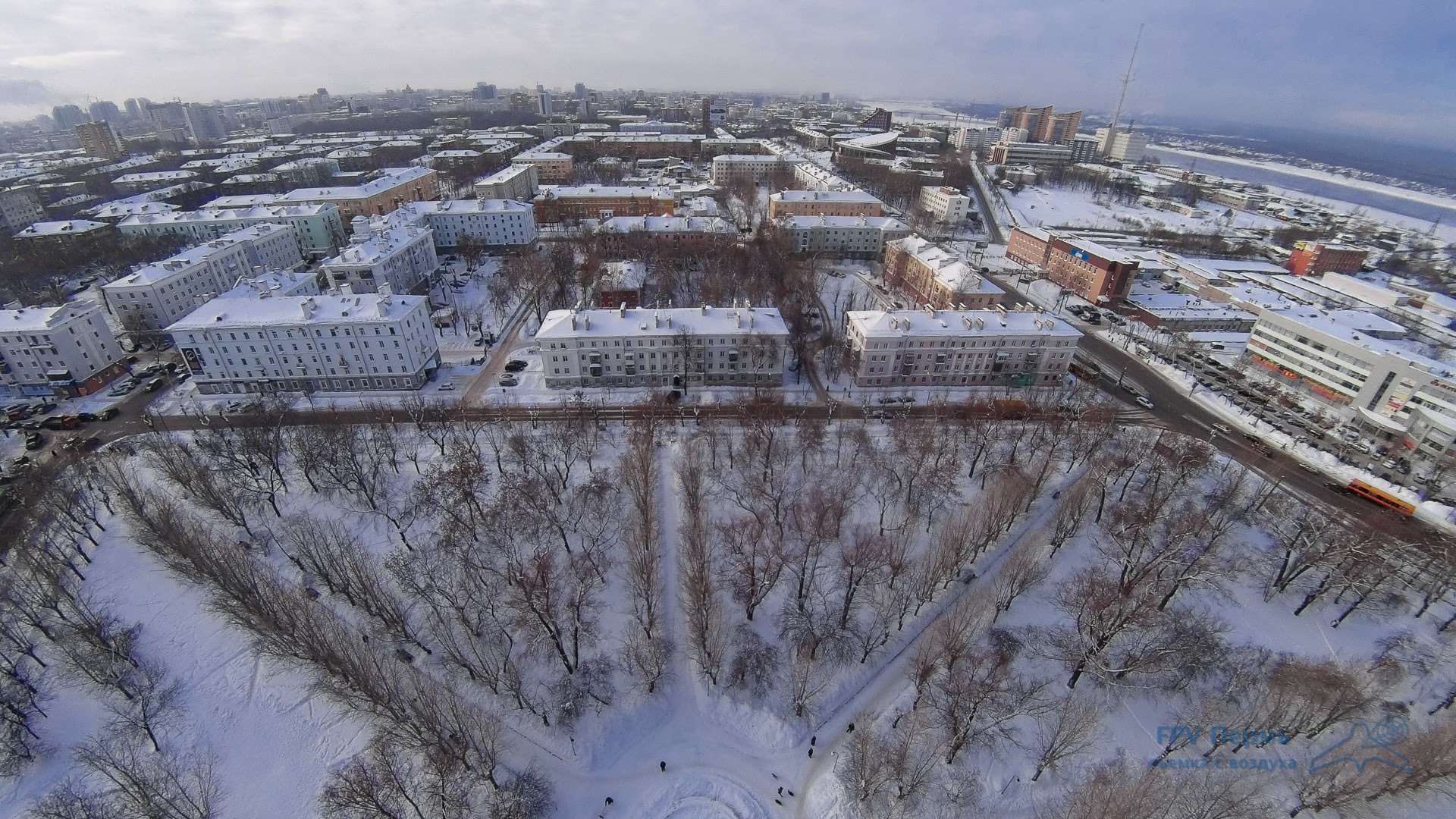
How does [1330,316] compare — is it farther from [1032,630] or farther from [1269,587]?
[1032,630]

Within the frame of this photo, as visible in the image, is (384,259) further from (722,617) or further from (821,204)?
(821,204)

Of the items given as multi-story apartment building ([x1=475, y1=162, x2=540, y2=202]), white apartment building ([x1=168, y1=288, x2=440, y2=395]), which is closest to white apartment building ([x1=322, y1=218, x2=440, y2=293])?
white apartment building ([x1=168, y1=288, x2=440, y2=395])

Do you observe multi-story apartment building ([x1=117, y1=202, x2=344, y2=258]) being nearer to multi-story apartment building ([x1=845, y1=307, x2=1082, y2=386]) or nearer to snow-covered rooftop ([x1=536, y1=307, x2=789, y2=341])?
snow-covered rooftop ([x1=536, y1=307, x2=789, y2=341])

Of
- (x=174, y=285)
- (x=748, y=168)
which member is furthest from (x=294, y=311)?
(x=748, y=168)

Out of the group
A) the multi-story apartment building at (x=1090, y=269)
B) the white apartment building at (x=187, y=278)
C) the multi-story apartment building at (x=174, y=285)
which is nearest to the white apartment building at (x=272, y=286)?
the white apartment building at (x=187, y=278)

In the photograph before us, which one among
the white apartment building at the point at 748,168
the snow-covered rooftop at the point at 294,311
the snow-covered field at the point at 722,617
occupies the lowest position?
the snow-covered field at the point at 722,617

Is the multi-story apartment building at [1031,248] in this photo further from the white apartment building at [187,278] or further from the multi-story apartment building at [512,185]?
the white apartment building at [187,278]

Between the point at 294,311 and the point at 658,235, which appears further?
the point at 658,235
